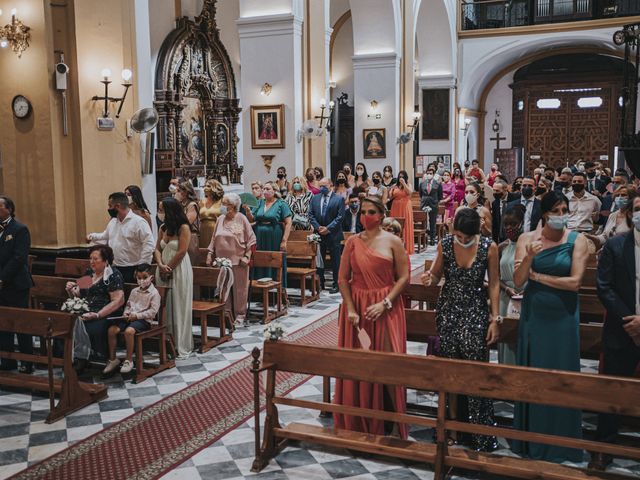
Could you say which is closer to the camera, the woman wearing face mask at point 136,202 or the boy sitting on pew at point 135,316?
the boy sitting on pew at point 135,316

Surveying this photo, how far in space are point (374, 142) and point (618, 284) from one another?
14143 mm

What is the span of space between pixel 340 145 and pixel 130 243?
1849 centimetres

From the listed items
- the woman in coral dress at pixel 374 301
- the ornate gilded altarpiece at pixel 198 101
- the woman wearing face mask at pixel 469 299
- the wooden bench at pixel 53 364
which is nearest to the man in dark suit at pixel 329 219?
the wooden bench at pixel 53 364

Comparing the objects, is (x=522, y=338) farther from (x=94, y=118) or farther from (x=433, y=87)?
(x=433, y=87)

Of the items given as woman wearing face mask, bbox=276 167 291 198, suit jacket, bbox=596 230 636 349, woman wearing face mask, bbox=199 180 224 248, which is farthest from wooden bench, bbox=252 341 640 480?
woman wearing face mask, bbox=276 167 291 198

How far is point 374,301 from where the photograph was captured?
4.86 metres

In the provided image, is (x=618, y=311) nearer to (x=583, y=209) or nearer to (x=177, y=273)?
(x=177, y=273)

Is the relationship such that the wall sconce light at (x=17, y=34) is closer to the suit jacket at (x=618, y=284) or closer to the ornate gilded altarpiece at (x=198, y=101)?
the suit jacket at (x=618, y=284)

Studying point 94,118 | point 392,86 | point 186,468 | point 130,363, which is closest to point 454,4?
point 392,86

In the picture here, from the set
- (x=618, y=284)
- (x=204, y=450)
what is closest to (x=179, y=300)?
(x=204, y=450)

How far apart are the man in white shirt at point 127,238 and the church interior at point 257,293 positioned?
0.03m

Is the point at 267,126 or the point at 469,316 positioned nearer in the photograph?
the point at 469,316

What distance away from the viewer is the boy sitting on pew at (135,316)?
20.9 ft

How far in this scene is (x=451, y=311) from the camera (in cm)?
473
